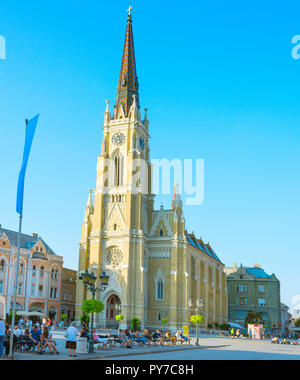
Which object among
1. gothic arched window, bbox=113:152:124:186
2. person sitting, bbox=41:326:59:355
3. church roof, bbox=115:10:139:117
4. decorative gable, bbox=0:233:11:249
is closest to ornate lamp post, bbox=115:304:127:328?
decorative gable, bbox=0:233:11:249

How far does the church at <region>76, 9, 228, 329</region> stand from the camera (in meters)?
65.8

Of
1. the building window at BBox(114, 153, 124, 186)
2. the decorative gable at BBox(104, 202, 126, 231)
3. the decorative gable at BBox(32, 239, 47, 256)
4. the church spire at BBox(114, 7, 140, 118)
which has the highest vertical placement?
the church spire at BBox(114, 7, 140, 118)

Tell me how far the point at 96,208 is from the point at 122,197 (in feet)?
14.2

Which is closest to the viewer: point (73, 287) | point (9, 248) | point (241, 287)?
point (9, 248)

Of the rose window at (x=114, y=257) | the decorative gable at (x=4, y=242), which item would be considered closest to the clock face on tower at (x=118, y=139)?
the rose window at (x=114, y=257)

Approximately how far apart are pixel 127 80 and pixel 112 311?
122 ft

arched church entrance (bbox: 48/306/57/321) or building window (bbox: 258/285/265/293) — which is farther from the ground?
building window (bbox: 258/285/265/293)

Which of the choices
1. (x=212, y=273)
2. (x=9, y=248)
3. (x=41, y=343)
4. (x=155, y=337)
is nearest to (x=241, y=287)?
(x=212, y=273)

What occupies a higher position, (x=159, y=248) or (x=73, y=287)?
(x=159, y=248)

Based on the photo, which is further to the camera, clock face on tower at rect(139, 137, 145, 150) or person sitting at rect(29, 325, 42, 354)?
clock face on tower at rect(139, 137, 145, 150)

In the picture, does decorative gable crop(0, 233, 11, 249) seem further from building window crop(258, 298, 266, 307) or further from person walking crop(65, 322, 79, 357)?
building window crop(258, 298, 266, 307)

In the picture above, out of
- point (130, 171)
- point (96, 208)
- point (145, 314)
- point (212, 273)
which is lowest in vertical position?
point (145, 314)
